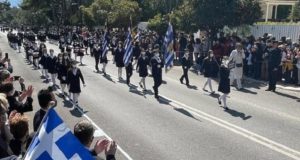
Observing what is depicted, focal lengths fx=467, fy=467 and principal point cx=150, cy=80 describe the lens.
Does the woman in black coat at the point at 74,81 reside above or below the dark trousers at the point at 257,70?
above

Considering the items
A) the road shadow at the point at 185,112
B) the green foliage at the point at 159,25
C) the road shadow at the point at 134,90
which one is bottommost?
the road shadow at the point at 134,90

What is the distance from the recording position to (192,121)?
13.3m

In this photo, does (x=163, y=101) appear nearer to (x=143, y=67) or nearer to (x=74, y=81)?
(x=143, y=67)

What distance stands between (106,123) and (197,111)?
3.15 meters

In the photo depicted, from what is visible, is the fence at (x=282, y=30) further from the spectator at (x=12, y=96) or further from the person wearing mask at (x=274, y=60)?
the spectator at (x=12, y=96)

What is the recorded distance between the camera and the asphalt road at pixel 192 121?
10.4 m

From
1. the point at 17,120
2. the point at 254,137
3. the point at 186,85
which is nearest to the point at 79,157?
the point at 17,120

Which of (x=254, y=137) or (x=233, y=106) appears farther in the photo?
(x=233, y=106)

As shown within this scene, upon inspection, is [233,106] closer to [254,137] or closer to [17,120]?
[254,137]

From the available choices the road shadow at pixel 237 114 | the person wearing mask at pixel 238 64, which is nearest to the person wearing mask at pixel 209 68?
the person wearing mask at pixel 238 64

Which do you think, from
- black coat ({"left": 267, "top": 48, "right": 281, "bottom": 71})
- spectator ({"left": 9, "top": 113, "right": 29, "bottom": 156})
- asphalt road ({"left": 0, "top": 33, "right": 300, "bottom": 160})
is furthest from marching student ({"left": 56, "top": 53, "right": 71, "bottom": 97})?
spectator ({"left": 9, "top": 113, "right": 29, "bottom": 156})

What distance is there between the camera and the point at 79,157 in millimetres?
3967

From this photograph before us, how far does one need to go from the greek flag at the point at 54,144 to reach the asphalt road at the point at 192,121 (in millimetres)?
5935

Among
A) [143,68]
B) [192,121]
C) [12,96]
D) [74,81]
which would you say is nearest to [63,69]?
[74,81]
